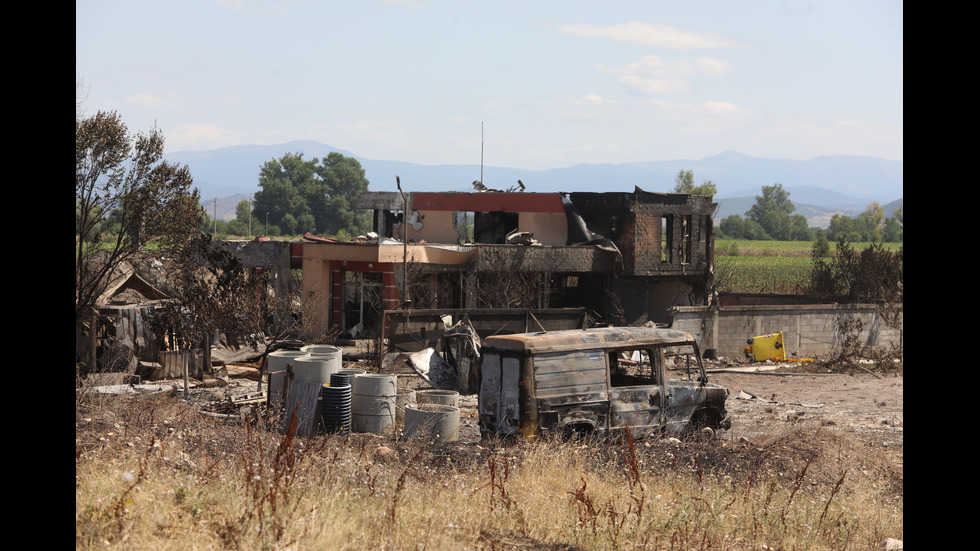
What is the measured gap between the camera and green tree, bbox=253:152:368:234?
142875mm

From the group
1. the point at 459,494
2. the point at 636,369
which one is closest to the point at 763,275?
the point at 636,369

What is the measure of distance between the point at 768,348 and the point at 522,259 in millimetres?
8774

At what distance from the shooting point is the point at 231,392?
17.4 metres

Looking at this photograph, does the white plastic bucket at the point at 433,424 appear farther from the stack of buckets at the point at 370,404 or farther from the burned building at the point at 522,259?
the burned building at the point at 522,259


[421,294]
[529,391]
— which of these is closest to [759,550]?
[529,391]

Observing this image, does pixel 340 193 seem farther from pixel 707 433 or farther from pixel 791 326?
pixel 707 433

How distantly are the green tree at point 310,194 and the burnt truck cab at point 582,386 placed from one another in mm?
127414

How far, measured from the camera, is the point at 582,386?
1159cm

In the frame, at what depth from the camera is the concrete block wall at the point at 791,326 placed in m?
26.0

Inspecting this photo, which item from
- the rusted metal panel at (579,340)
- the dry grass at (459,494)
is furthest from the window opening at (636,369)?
the dry grass at (459,494)

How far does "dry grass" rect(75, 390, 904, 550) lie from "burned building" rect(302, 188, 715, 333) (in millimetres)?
15246
